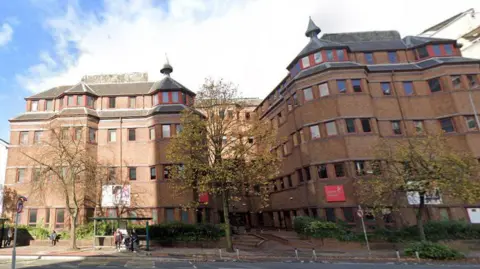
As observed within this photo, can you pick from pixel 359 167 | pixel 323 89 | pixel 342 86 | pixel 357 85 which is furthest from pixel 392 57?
pixel 359 167

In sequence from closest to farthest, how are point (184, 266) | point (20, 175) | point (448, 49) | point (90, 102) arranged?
point (184, 266), point (448, 49), point (20, 175), point (90, 102)

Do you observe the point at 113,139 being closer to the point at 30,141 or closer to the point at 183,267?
the point at 30,141

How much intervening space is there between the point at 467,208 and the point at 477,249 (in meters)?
5.00

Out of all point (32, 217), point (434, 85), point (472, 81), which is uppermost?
point (434, 85)

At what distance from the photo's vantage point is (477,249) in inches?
872

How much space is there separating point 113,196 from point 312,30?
1137 inches

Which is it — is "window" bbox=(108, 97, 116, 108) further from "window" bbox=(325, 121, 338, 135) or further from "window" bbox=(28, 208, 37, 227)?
"window" bbox=(325, 121, 338, 135)

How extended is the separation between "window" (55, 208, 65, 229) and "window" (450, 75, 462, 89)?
4238 centimetres

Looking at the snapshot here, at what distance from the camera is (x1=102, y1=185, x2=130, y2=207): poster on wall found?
96.1 ft

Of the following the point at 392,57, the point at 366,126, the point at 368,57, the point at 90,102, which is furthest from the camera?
the point at 90,102

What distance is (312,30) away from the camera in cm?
3347

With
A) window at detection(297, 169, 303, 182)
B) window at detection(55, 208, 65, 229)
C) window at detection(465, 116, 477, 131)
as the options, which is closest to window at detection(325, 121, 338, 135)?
window at detection(297, 169, 303, 182)

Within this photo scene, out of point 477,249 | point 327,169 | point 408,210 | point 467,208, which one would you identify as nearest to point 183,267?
point 327,169

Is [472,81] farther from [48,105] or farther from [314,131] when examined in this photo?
[48,105]
